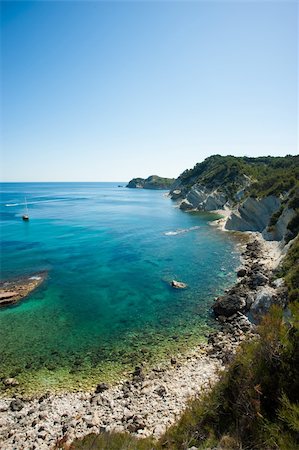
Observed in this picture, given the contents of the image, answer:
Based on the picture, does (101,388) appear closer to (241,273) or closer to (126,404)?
(126,404)

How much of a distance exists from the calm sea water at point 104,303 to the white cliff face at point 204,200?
102ft

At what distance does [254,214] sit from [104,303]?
37677 mm

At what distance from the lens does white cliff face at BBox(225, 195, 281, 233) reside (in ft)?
164

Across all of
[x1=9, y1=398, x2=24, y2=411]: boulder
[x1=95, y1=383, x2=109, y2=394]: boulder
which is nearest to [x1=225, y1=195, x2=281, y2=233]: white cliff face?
[x1=95, y1=383, x2=109, y2=394]: boulder

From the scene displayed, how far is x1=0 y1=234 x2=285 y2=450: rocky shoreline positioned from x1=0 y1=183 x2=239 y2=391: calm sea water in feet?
4.12

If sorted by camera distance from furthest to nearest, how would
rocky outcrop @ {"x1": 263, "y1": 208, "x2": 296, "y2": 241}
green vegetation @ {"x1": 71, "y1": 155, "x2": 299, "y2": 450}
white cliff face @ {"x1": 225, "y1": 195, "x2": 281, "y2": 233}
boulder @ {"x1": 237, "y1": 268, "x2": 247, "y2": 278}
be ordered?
white cliff face @ {"x1": 225, "y1": 195, "x2": 281, "y2": 233}
rocky outcrop @ {"x1": 263, "y1": 208, "x2": 296, "y2": 241}
boulder @ {"x1": 237, "y1": 268, "x2": 247, "y2": 278}
green vegetation @ {"x1": 71, "y1": 155, "x2": 299, "y2": 450}

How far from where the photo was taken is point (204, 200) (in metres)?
91.8

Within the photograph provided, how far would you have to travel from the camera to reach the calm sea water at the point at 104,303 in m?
19.1

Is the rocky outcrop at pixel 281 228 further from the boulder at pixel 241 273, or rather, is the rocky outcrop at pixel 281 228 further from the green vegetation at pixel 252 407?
the green vegetation at pixel 252 407

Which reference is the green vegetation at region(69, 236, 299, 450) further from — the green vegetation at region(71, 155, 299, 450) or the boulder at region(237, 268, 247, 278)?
the boulder at region(237, 268, 247, 278)

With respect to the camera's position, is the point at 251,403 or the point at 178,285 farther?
the point at 178,285

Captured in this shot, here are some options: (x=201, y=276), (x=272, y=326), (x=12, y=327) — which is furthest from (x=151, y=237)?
(x=272, y=326)

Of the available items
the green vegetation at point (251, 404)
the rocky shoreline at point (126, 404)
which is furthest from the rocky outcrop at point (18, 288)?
the green vegetation at point (251, 404)

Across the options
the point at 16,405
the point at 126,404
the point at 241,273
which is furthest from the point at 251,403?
the point at 241,273
